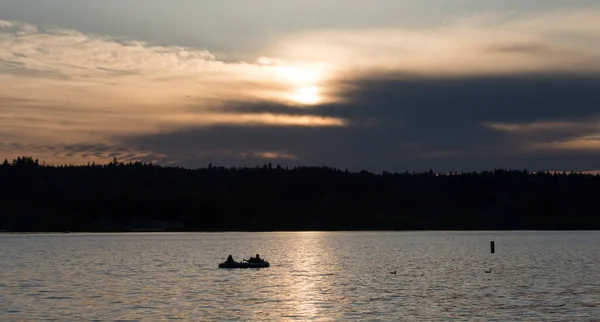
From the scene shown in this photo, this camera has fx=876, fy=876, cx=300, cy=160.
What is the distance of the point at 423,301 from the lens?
78.6 meters

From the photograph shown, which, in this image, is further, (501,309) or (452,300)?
(452,300)

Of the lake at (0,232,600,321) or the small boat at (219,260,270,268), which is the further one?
the small boat at (219,260,270,268)

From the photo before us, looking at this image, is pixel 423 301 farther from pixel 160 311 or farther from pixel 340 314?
pixel 160 311

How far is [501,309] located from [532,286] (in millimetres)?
23002

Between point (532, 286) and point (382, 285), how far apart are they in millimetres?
16053

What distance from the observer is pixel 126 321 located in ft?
212

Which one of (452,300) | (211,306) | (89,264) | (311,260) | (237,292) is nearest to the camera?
(211,306)

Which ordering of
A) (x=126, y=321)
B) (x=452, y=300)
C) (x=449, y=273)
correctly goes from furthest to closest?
(x=449, y=273), (x=452, y=300), (x=126, y=321)

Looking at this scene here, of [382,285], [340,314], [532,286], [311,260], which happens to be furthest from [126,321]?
[311,260]

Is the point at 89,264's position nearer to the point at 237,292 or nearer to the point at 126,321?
the point at 237,292

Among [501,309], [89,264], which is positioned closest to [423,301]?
[501,309]

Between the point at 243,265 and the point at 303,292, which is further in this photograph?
the point at 243,265

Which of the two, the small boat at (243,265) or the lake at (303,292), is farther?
the small boat at (243,265)

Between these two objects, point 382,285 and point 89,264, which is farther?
point 89,264
